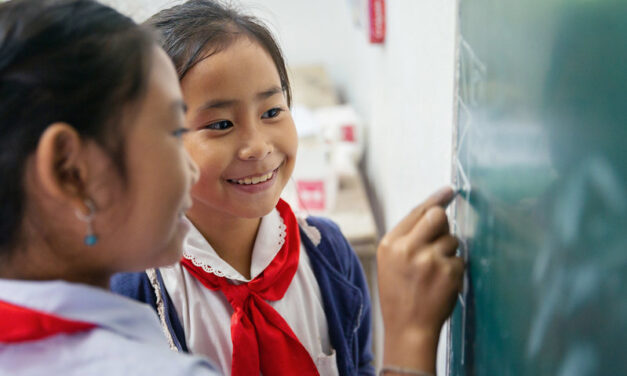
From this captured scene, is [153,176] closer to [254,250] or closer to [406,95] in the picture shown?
[254,250]

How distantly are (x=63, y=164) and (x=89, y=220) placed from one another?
0.05 meters

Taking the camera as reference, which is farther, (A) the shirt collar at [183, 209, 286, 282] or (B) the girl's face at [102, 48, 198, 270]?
(A) the shirt collar at [183, 209, 286, 282]

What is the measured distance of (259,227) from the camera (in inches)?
33.5

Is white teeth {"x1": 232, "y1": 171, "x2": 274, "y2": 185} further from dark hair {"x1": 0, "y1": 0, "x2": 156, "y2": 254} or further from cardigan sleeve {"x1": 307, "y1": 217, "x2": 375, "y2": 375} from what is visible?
dark hair {"x1": 0, "y1": 0, "x2": 156, "y2": 254}


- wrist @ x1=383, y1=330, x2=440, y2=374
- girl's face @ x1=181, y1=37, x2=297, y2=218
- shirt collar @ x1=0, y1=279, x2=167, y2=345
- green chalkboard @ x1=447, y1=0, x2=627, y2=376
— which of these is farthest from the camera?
girl's face @ x1=181, y1=37, x2=297, y2=218

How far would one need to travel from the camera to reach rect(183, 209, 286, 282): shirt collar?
2.55 ft

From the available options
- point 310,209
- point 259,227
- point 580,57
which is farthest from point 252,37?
point 310,209

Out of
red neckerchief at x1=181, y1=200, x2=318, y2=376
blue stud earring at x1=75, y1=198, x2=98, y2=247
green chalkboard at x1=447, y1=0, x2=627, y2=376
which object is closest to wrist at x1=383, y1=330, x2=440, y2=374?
green chalkboard at x1=447, y1=0, x2=627, y2=376

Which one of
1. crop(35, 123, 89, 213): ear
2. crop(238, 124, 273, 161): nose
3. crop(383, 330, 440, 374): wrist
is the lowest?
crop(383, 330, 440, 374): wrist

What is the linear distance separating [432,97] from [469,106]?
265 millimetres

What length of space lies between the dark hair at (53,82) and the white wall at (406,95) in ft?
0.46

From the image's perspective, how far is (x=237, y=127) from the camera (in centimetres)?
73

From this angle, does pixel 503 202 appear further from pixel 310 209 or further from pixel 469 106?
pixel 310 209

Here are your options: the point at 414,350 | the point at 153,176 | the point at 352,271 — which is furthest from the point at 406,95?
the point at 153,176
